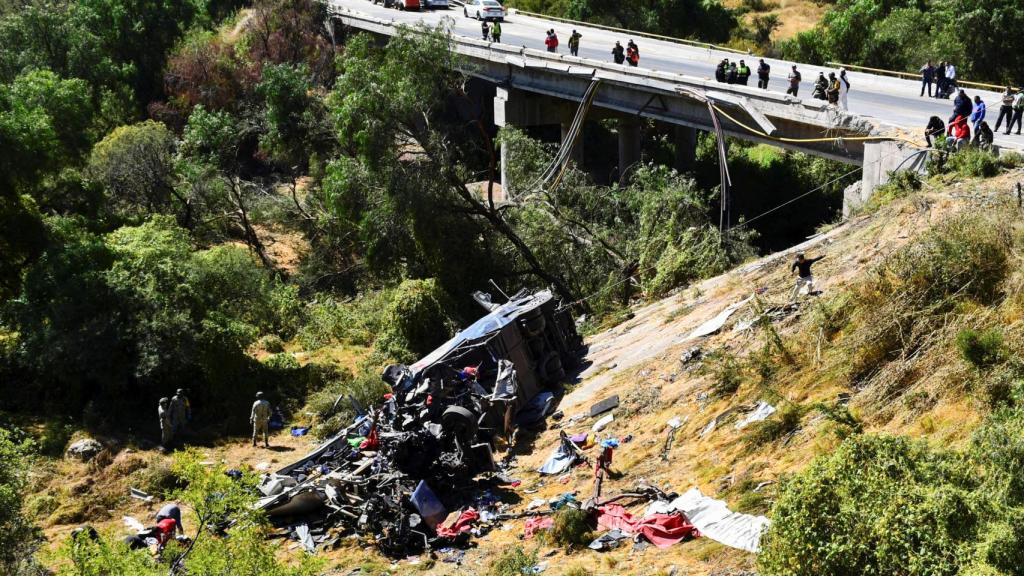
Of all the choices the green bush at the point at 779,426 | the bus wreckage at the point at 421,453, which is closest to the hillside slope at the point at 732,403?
the green bush at the point at 779,426

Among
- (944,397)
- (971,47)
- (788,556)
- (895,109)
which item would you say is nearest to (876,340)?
(944,397)

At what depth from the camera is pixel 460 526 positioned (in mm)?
14547

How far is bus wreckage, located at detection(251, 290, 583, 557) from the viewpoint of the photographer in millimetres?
14602

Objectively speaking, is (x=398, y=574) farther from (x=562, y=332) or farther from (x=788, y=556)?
(x=562, y=332)

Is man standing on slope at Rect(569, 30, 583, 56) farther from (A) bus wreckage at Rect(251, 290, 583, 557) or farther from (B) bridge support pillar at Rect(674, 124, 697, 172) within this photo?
(A) bus wreckage at Rect(251, 290, 583, 557)

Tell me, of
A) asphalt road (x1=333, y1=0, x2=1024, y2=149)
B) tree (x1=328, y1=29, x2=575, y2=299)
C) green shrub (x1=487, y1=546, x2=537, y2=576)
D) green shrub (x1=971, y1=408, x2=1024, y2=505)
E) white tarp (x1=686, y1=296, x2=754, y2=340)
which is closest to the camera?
green shrub (x1=971, y1=408, x2=1024, y2=505)

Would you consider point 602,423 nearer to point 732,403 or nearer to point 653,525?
point 732,403

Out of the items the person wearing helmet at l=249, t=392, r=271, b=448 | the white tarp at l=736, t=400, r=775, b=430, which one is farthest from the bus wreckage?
the white tarp at l=736, t=400, r=775, b=430

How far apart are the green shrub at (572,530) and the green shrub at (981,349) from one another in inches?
206

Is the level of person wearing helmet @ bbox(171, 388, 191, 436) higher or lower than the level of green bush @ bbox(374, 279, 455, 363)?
lower

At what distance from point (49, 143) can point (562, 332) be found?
570 inches

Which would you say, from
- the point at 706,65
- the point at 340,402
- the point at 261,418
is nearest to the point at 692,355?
the point at 340,402

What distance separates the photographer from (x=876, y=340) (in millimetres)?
13852

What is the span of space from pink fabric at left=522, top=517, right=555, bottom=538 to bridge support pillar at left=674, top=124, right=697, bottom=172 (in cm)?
2672
